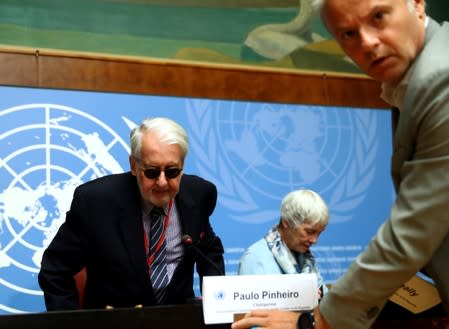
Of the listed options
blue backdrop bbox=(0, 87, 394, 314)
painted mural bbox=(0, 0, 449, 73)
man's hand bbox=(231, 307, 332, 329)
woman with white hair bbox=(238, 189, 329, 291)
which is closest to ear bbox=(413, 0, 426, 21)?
man's hand bbox=(231, 307, 332, 329)

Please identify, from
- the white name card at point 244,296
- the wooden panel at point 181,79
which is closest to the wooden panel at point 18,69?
the wooden panel at point 181,79

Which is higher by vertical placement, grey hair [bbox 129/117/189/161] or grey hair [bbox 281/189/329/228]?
grey hair [bbox 129/117/189/161]

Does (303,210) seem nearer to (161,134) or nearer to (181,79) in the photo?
(161,134)

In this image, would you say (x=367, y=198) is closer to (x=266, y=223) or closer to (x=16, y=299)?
(x=266, y=223)

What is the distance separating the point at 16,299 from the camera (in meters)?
3.69

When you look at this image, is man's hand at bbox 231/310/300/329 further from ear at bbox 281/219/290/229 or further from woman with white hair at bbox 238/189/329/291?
ear at bbox 281/219/290/229

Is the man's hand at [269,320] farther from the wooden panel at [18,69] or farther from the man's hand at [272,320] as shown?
the wooden panel at [18,69]

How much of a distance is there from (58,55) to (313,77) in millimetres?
1917

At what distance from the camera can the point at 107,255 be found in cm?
253

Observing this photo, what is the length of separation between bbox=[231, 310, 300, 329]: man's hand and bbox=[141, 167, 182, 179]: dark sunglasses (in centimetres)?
120

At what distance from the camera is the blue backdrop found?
12.4 ft

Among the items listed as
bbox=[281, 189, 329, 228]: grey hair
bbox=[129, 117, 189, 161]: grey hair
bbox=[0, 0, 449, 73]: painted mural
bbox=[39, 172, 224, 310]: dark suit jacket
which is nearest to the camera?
bbox=[39, 172, 224, 310]: dark suit jacket

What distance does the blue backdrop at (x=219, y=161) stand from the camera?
377cm

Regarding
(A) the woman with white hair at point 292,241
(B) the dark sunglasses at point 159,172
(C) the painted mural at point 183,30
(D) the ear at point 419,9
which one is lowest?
(A) the woman with white hair at point 292,241
